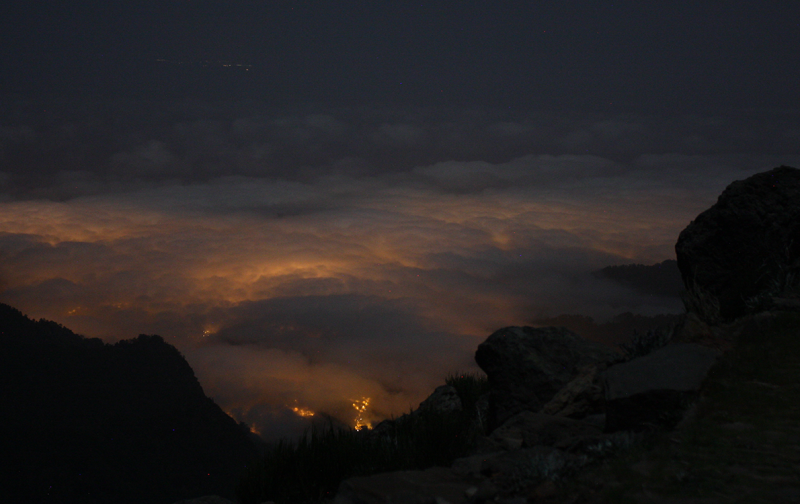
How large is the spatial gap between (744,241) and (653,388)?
5.56 metres

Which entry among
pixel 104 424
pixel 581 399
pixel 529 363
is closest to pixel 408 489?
pixel 581 399

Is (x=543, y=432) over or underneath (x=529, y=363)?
underneath

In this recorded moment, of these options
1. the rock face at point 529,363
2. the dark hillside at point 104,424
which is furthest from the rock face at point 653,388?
the dark hillside at point 104,424

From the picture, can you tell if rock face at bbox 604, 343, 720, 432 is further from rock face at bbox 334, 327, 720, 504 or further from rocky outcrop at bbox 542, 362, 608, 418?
rocky outcrop at bbox 542, 362, 608, 418

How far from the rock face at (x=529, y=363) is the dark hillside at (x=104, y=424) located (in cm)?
12039

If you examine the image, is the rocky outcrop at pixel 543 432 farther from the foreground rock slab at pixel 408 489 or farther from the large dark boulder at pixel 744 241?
the large dark boulder at pixel 744 241

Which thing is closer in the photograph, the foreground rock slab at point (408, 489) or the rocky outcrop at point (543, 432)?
the foreground rock slab at point (408, 489)

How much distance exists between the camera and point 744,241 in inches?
336

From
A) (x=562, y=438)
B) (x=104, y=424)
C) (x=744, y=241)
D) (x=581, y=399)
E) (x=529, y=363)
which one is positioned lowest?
(x=104, y=424)

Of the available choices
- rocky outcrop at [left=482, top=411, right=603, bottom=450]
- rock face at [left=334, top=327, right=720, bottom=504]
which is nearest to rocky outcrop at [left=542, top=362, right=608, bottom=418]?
rock face at [left=334, top=327, right=720, bottom=504]

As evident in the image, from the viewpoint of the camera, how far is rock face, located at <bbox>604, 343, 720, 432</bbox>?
169 inches

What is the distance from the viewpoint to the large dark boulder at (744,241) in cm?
776

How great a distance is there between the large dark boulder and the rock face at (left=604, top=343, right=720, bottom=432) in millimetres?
3038

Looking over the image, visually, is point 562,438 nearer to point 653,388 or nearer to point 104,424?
point 653,388
